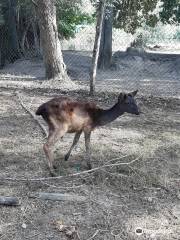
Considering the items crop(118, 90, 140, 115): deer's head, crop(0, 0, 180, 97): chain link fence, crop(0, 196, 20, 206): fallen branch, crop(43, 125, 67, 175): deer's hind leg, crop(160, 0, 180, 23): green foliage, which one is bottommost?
crop(0, 0, 180, 97): chain link fence

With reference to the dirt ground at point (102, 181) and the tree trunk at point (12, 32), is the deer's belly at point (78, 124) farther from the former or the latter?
the tree trunk at point (12, 32)

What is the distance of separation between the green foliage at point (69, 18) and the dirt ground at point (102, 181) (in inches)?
512

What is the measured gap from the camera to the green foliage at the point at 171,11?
19.5 meters

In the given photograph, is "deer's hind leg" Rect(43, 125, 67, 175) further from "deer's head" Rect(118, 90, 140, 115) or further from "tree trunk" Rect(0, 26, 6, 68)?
"tree trunk" Rect(0, 26, 6, 68)

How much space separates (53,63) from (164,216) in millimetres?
9192

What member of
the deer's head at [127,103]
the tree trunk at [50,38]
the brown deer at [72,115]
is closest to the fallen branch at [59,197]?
the brown deer at [72,115]

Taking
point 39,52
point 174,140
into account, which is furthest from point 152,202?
point 39,52

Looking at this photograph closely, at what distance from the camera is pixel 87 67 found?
60.5 ft

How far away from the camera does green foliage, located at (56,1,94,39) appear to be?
22.5 metres

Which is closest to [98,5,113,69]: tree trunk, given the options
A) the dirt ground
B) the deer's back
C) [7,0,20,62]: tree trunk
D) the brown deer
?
[7,0,20,62]: tree trunk

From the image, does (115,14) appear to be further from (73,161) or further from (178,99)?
(73,161)

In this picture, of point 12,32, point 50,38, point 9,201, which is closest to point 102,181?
point 9,201

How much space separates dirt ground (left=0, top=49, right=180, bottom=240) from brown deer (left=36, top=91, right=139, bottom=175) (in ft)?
1.40

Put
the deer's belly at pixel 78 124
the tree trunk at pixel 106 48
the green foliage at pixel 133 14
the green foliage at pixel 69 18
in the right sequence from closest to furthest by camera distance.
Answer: the deer's belly at pixel 78 124
the tree trunk at pixel 106 48
the green foliage at pixel 133 14
the green foliage at pixel 69 18
